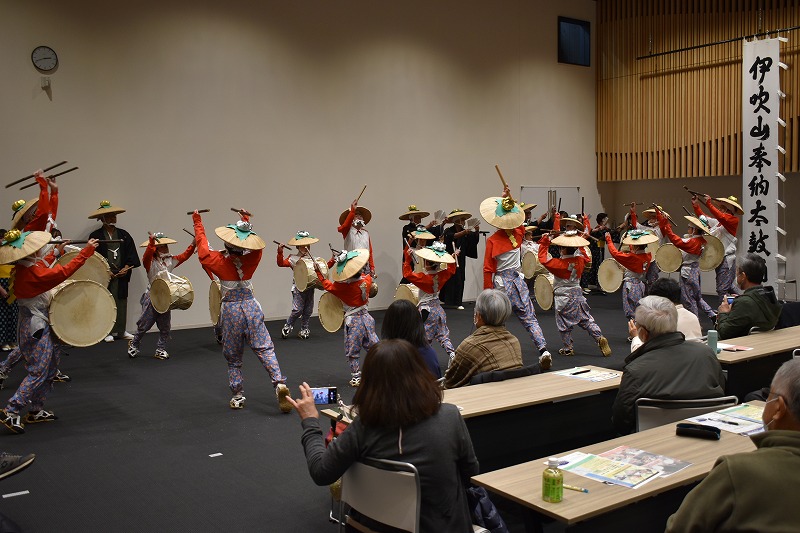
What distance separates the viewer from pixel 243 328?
6.17 meters

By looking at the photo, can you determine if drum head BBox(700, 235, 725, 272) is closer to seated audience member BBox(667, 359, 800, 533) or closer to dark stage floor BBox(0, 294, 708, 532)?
dark stage floor BBox(0, 294, 708, 532)

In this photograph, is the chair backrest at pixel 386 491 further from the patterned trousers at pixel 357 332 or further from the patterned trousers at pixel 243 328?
the patterned trousers at pixel 357 332

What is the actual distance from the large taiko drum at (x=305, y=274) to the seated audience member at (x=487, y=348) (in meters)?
5.07

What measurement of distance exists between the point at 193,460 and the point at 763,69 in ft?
35.6

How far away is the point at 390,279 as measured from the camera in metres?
12.9

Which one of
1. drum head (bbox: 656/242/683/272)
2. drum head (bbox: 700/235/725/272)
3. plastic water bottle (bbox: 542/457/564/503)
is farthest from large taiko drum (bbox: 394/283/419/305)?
plastic water bottle (bbox: 542/457/564/503)

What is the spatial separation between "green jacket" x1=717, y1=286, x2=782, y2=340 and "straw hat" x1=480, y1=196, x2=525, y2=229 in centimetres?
285

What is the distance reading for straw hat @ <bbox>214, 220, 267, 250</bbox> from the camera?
5969 mm

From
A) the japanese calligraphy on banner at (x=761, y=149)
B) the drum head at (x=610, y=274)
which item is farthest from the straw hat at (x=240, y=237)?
the japanese calligraphy on banner at (x=761, y=149)

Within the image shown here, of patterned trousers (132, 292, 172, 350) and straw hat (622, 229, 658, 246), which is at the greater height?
straw hat (622, 229, 658, 246)

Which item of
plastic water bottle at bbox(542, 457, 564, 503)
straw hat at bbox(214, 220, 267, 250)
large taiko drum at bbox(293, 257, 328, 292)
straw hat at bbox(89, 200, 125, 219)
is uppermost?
straw hat at bbox(89, 200, 125, 219)

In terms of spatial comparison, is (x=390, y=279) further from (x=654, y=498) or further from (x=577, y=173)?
(x=654, y=498)

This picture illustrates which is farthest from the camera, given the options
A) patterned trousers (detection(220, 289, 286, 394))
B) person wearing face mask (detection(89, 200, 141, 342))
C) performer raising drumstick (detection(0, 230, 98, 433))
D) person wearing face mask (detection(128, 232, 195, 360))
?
person wearing face mask (detection(89, 200, 141, 342))

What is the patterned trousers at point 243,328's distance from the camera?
20.1 feet
